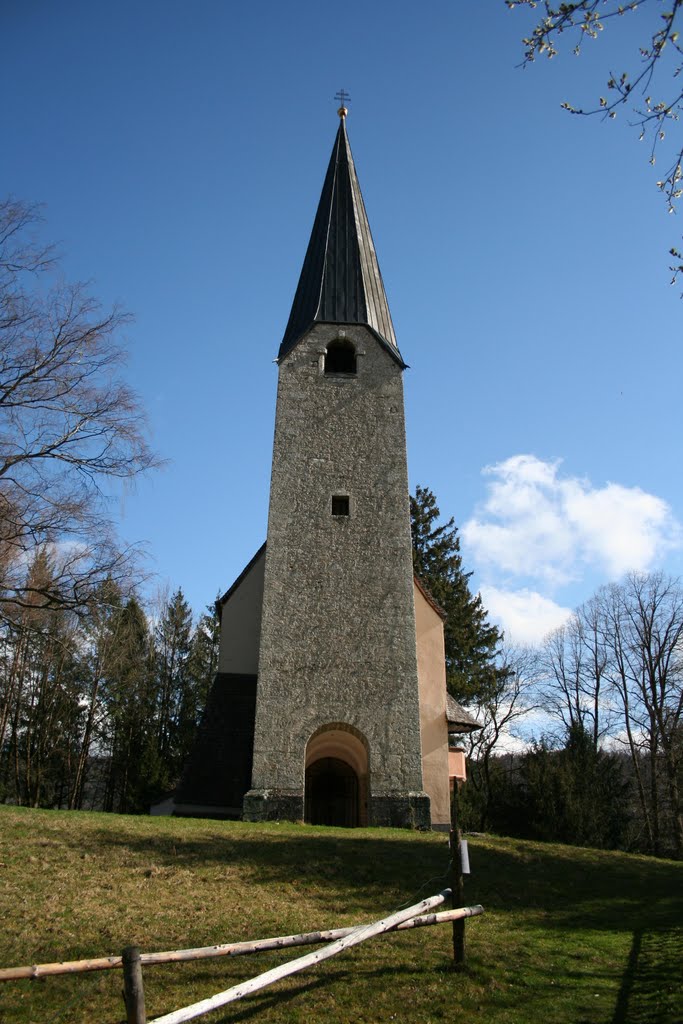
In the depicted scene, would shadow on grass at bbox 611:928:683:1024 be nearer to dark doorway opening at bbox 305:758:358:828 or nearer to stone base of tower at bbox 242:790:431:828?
stone base of tower at bbox 242:790:431:828

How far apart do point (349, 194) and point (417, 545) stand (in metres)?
16.3

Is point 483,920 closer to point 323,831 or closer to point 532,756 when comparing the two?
point 323,831

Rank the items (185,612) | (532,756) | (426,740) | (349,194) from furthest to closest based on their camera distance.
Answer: (185,612)
(532,756)
(349,194)
(426,740)

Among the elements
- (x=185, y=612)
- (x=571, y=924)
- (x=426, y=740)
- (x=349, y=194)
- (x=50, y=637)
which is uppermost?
(x=349, y=194)

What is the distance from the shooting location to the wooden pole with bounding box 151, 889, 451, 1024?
15.0ft

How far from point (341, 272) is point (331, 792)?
15.2 m

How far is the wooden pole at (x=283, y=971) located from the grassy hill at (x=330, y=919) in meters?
0.70

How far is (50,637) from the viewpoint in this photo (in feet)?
46.6

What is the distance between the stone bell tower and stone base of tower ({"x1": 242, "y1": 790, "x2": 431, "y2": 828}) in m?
0.02

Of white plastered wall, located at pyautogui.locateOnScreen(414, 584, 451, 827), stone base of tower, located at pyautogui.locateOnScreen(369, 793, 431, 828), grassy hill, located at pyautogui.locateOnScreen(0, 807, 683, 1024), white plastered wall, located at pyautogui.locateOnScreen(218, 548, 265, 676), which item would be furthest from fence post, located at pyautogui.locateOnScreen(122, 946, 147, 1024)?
white plastered wall, located at pyautogui.locateOnScreen(218, 548, 265, 676)

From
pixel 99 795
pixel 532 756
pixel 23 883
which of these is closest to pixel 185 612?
pixel 99 795

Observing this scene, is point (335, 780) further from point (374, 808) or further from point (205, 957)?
point (205, 957)

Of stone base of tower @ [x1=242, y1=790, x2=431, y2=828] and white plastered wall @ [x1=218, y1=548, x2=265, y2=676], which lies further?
white plastered wall @ [x1=218, y1=548, x2=265, y2=676]

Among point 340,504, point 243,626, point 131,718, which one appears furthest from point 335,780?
point 131,718
